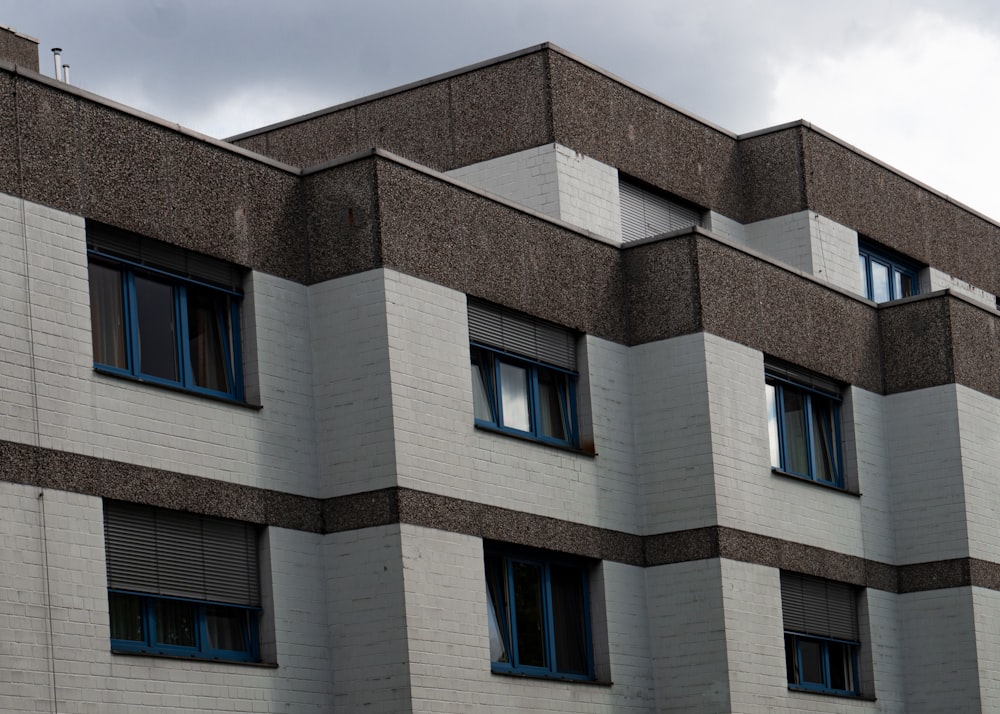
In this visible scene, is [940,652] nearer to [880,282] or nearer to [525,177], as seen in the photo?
[880,282]

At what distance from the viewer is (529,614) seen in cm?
2039

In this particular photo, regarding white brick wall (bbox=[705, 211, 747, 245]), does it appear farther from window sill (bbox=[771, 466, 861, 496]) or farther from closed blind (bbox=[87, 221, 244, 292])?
closed blind (bbox=[87, 221, 244, 292])

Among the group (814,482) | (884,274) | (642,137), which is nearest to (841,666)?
(814,482)

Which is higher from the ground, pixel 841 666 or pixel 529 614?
pixel 529 614

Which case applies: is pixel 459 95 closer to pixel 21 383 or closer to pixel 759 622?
pixel 759 622

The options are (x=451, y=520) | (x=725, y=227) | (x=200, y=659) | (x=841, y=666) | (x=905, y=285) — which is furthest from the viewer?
(x=905, y=285)

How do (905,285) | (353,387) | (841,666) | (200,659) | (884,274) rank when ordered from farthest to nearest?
(905,285)
(884,274)
(841,666)
(353,387)
(200,659)

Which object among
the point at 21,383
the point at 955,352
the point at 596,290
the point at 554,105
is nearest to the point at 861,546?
the point at 955,352

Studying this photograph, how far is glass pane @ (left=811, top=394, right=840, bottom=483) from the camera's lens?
2497 cm

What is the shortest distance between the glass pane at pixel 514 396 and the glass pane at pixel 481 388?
24 cm

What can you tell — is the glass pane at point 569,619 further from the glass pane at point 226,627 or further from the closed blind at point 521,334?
the glass pane at point 226,627

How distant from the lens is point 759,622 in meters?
21.9

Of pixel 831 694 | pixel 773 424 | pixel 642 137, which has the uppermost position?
pixel 642 137

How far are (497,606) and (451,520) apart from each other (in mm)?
1596
